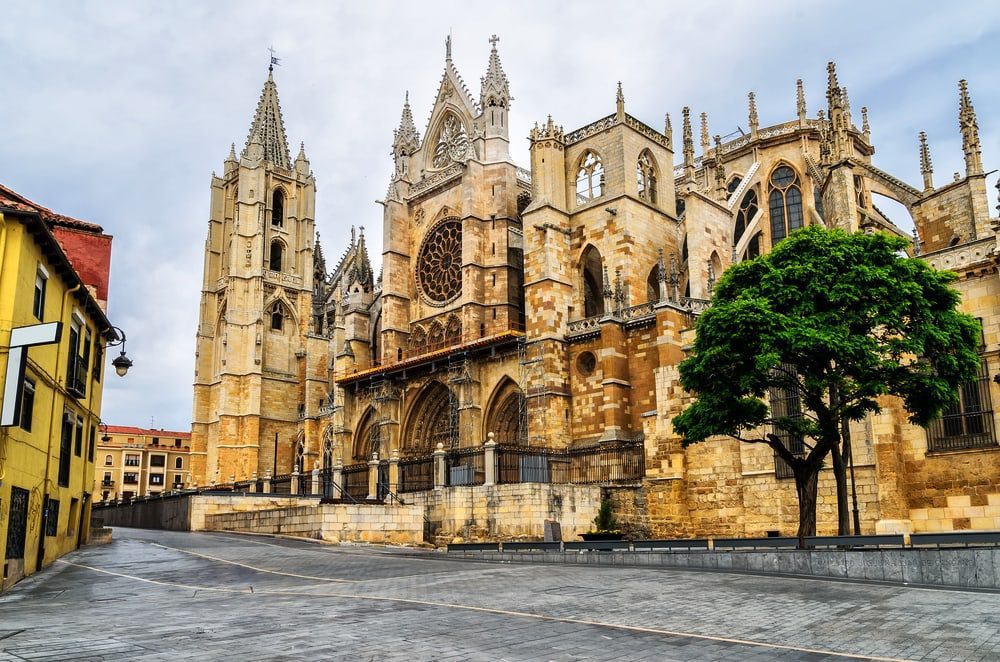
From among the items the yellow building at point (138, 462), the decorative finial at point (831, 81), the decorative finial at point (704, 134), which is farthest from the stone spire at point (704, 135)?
the yellow building at point (138, 462)

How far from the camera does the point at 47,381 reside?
51.9 ft

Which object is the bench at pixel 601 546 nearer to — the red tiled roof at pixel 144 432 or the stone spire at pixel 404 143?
the stone spire at pixel 404 143

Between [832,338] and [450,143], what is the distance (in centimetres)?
3188

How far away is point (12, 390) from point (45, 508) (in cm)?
527

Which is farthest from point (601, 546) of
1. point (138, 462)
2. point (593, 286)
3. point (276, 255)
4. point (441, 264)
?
point (138, 462)

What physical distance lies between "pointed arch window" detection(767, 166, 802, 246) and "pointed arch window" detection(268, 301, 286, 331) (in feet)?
107

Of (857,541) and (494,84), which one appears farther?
(494,84)

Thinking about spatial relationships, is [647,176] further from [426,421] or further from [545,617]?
[545,617]

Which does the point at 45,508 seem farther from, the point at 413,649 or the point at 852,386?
the point at 852,386

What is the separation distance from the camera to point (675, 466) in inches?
992

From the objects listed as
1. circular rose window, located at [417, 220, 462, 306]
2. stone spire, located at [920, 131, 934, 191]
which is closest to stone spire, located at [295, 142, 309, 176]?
circular rose window, located at [417, 220, 462, 306]

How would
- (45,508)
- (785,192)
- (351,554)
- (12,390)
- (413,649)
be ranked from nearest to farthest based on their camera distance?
(413,649)
(12,390)
(45,508)
(351,554)
(785,192)

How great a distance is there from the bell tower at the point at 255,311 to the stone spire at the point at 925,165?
122 ft

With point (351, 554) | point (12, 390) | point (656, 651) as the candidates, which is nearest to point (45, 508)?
point (12, 390)
